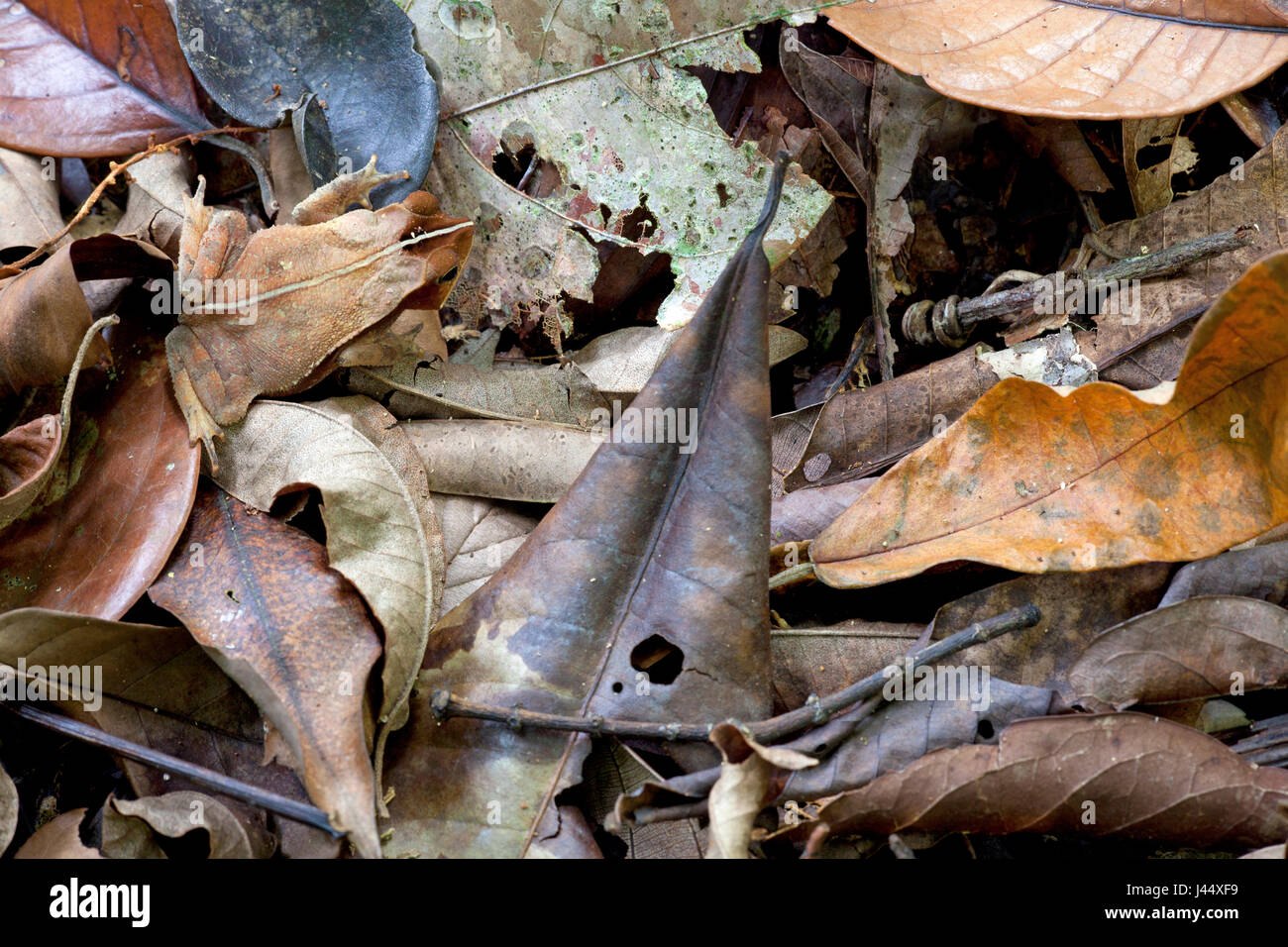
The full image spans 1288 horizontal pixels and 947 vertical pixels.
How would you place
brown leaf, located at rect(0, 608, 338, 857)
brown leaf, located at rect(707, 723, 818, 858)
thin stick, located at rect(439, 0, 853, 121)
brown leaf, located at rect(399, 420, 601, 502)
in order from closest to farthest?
brown leaf, located at rect(707, 723, 818, 858)
brown leaf, located at rect(0, 608, 338, 857)
brown leaf, located at rect(399, 420, 601, 502)
thin stick, located at rect(439, 0, 853, 121)

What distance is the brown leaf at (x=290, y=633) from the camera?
4.59ft

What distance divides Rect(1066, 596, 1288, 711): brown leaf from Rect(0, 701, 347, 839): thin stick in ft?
3.96

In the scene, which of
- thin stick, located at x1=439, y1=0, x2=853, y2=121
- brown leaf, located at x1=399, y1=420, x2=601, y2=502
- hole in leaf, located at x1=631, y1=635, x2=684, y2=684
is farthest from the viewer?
thin stick, located at x1=439, y1=0, x2=853, y2=121

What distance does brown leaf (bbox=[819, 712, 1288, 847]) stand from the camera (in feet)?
4.55

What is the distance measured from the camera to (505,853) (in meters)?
1.44

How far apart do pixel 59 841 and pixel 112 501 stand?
571 millimetres

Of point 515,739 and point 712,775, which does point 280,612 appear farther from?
point 712,775

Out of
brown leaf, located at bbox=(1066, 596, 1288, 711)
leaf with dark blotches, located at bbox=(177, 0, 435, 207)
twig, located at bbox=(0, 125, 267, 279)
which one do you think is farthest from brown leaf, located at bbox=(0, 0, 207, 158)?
brown leaf, located at bbox=(1066, 596, 1288, 711)

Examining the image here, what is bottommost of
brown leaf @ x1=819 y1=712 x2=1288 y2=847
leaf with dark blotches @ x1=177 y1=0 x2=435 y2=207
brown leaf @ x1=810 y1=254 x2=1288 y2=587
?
brown leaf @ x1=819 y1=712 x2=1288 y2=847

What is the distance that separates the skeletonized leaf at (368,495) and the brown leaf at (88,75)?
34.1 inches

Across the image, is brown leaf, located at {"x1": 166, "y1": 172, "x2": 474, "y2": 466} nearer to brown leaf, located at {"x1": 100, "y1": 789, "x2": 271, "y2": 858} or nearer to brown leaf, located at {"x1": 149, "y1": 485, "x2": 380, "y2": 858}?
brown leaf, located at {"x1": 149, "y1": 485, "x2": 380, "y2": 858}

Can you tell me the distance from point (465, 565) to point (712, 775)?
2.06 feet

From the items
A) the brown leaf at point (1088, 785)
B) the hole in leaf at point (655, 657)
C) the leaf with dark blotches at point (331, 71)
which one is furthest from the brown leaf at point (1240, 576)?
the leaf with dark blotches at point (331, 71)

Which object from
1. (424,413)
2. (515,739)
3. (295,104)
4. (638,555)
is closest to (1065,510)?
(638,555)
